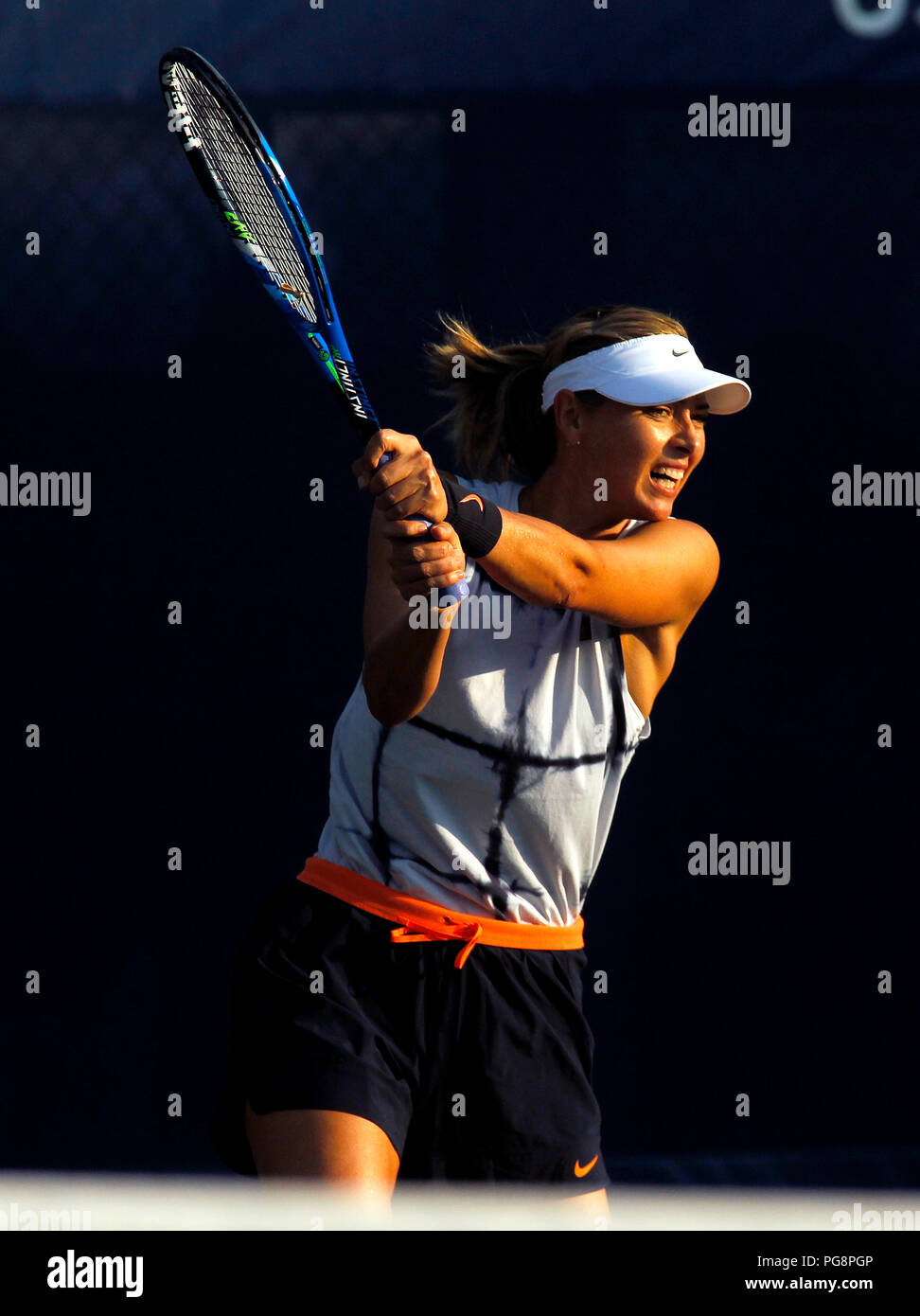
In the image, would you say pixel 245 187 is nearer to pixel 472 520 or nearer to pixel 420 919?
pixel 472 520

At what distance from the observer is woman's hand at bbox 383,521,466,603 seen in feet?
5.36

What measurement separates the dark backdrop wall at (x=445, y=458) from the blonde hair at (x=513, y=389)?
→ 0.90 m

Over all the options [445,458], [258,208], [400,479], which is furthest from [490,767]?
[445,458]

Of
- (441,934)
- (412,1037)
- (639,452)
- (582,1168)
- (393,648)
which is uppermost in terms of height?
(639,452)

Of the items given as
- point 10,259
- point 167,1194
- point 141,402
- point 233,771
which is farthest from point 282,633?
point 167,1194

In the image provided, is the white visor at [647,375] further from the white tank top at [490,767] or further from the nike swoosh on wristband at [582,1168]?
the nike swoosh on wristband at [582,1168]

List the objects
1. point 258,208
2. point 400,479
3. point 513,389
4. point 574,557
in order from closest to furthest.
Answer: point 400,479 < point 574,557 < point 258,208 < point 513,389

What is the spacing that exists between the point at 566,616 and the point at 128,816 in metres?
1.43

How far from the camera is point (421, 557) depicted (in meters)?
1.64

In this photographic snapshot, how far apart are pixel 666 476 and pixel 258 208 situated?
1.90 ft

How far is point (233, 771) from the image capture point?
3.15m

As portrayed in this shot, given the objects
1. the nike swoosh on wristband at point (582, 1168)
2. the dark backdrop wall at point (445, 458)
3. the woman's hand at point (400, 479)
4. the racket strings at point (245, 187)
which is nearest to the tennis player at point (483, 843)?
the nike swoosh on wristband at point (582, 1168)

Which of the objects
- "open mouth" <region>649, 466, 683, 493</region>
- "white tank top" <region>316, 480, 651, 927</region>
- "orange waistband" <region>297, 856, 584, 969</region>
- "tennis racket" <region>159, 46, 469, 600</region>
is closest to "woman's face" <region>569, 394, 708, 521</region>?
"open mouth" <region>649, 466, 683, 493</region>

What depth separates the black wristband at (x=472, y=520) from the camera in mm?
1712
